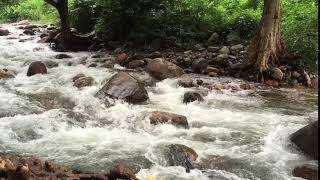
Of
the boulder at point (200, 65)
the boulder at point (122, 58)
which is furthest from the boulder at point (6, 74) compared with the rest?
the boulder at point (200, 65)

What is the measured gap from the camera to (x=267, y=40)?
1162 cm

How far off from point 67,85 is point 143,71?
2.40 metres

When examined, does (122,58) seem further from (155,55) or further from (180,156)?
(180,156)

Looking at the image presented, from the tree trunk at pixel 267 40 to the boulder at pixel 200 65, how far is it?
132cm

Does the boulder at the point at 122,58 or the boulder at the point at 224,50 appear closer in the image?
the boulder at the point at 224,50

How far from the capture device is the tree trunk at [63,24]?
16.3 meters

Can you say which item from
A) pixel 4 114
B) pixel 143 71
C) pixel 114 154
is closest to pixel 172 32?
pixel 143 71

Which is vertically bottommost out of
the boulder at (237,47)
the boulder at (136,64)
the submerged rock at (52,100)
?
the submerged rock at (52,100)

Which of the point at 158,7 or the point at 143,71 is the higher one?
the point at 158,7

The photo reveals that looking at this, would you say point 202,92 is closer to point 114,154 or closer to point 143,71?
point 143,71

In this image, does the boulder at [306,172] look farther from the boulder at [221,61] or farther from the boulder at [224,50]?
the boulder at [224,50]

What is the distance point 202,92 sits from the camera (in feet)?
34.0

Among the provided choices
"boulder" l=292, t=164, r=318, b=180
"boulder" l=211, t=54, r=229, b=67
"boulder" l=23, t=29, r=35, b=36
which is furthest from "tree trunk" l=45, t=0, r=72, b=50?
"boulder" l=292, t=164, r=318, b=180

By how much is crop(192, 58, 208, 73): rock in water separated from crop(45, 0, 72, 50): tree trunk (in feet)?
19.3
